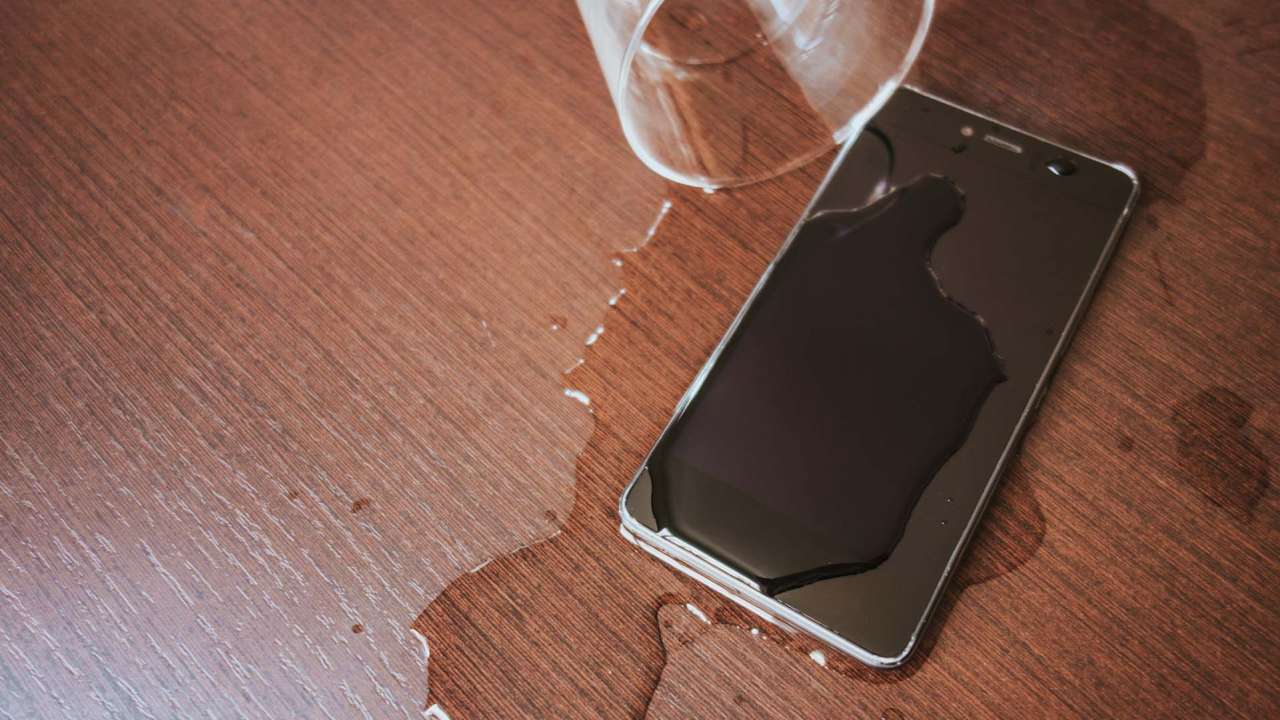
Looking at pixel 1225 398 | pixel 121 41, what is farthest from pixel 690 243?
pixel 121 41

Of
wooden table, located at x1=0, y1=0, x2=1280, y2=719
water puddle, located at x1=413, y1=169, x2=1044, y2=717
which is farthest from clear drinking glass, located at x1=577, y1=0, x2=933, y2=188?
water puddle, located at x1=413, y1=169, x2=1044, y2=717

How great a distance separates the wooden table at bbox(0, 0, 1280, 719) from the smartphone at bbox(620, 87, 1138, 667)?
0.05ft

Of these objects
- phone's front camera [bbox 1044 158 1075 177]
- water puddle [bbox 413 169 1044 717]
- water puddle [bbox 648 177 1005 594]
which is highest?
phone's front camera [bbox 1044 158 1075 177]

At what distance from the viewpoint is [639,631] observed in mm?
376

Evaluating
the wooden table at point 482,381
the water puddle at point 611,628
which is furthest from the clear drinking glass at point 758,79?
the water puddle at point 611,628

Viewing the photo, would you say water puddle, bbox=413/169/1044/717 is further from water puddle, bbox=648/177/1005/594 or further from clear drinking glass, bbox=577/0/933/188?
clear drinking glass, bbox=577/0/933/188

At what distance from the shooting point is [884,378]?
0.40 m

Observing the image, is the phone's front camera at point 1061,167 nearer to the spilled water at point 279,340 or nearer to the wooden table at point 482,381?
the wooden table at point 482,381

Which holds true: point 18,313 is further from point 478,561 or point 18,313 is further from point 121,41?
point 478,561

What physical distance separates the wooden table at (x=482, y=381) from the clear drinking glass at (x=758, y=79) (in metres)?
0.02

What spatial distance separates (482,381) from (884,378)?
18 centimetres

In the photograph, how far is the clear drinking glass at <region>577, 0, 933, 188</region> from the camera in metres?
0.45

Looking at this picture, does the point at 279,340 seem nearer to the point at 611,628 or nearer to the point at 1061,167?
the point at 611,628

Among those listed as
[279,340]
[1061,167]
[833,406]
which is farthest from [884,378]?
[279,340]
